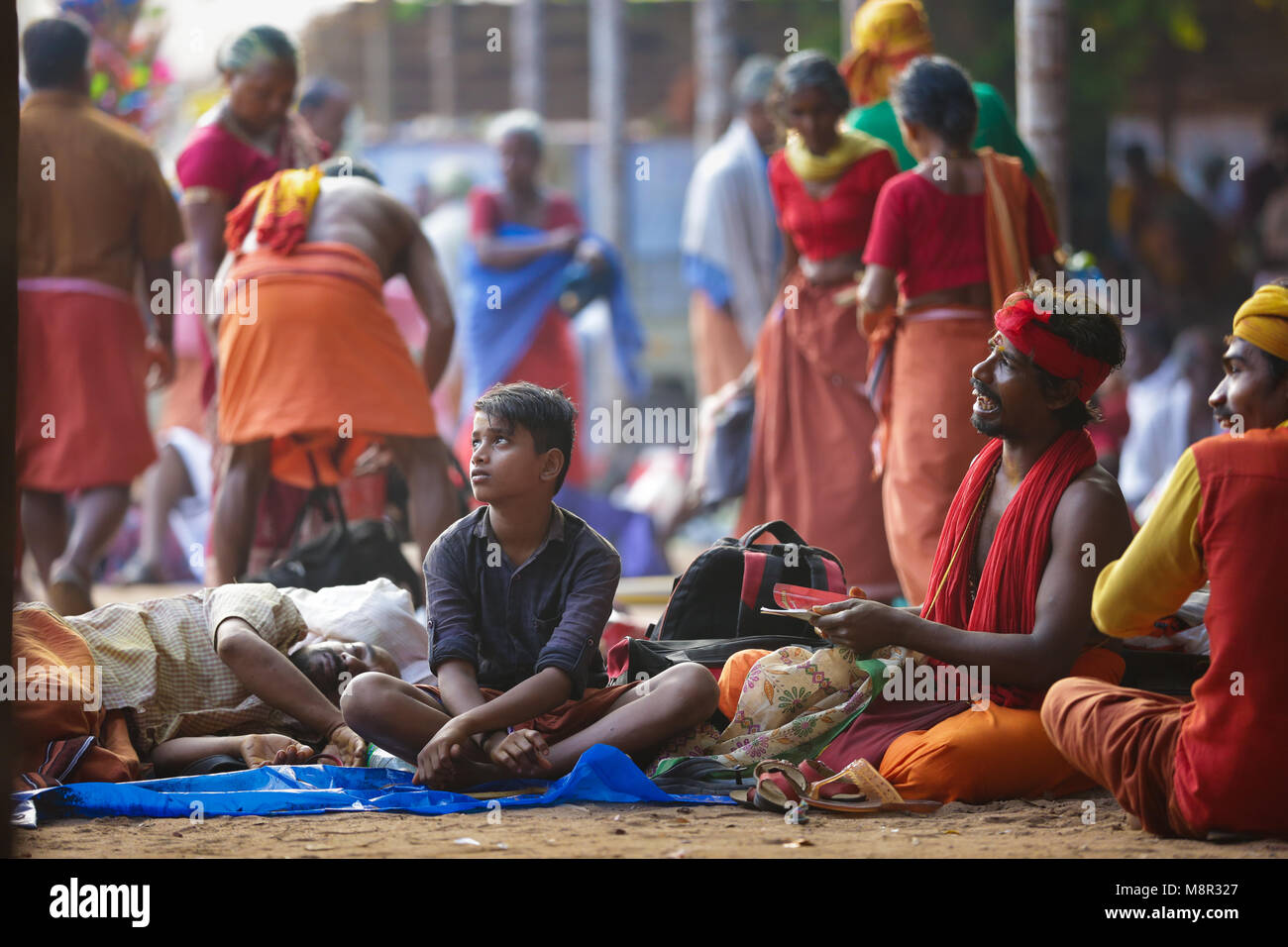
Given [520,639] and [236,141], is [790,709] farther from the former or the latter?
[236,141]

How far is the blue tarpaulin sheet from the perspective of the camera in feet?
13.2

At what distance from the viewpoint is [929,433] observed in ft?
19.8

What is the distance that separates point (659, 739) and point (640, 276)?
59.0 feet

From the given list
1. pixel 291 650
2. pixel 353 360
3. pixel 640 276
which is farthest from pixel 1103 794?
pixel 640 276

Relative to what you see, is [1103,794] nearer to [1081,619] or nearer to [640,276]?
[1081,619]

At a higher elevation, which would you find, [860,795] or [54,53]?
[54,53]

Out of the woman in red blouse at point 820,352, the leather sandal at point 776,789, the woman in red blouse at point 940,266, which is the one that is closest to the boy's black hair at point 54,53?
the woman in red blouse at point 820,352


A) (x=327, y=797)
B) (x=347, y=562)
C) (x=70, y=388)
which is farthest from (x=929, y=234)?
(x=70, y=388)

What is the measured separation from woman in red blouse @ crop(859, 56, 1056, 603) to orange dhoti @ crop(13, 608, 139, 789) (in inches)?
114

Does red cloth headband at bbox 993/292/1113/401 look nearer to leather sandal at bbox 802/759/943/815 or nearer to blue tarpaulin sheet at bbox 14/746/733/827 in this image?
leather sandal at bbox 802/759/943/815

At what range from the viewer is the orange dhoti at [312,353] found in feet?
20.1

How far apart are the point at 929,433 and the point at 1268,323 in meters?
2.45

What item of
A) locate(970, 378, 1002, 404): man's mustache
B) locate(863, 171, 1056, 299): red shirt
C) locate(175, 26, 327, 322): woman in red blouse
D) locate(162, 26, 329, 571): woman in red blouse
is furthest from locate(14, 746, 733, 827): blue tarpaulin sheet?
locate(175, 26, 327, 322): woman in red blouse
